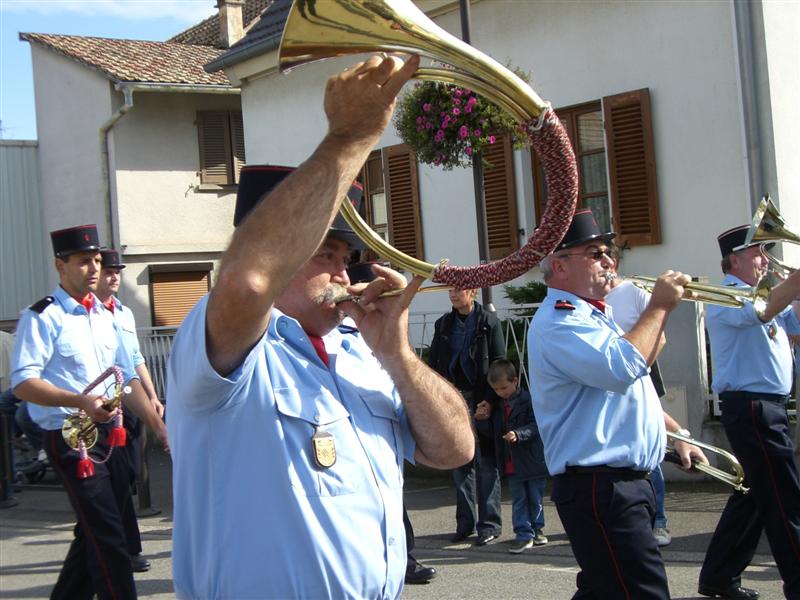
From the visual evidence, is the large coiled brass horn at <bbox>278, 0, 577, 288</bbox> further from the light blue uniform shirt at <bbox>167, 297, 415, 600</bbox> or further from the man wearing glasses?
the man wearing glasses

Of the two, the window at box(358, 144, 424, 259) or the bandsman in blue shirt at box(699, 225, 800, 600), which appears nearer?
the bandsman in blue shirt at box(699, 225, 800, 600)

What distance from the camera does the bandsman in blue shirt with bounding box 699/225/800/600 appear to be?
18.8 feet

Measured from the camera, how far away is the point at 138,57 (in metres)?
23.3

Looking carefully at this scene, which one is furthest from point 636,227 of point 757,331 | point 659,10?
point 757,331

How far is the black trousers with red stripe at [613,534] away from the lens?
4137 mm

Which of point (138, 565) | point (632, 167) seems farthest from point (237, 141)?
point (138, 565)

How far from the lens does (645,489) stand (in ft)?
14.2

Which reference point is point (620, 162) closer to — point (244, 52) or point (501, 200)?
point (501, 200)

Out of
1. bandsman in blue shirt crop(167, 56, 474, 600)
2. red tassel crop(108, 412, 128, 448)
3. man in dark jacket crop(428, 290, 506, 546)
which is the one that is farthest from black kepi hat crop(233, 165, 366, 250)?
man in dark jacket crop(428, 290, 506, 546)

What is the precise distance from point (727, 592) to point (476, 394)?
2.78m

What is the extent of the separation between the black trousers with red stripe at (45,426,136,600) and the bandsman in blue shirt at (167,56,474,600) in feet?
9.87

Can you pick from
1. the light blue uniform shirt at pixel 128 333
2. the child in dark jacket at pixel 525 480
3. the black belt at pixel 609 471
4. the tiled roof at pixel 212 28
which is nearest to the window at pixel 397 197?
the child in dark jacket at pixel 525 480

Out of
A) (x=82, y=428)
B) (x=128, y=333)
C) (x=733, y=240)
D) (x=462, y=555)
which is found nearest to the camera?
(x=82, y=428)

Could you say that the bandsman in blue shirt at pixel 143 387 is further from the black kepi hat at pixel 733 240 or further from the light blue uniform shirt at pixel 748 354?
the black kepi hat at pixel 733 240
